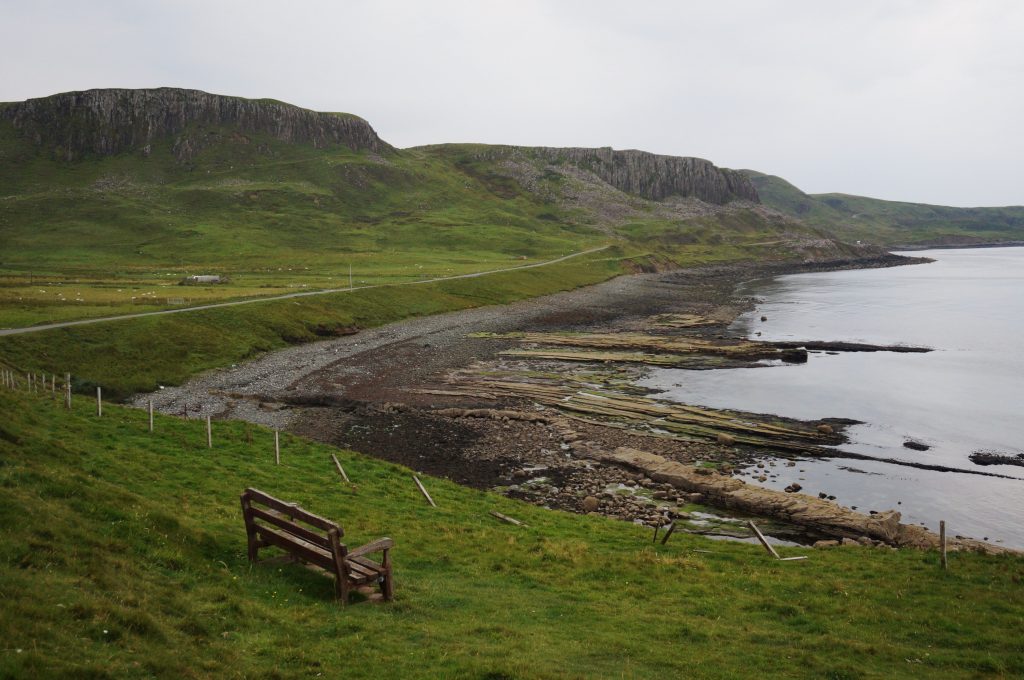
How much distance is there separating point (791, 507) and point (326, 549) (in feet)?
87.0

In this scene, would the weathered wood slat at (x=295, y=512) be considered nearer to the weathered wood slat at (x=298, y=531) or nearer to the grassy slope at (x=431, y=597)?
the weathered wood slat at (x=298, y=531)

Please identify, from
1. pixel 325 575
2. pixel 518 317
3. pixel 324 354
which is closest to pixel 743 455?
pixel 325 575

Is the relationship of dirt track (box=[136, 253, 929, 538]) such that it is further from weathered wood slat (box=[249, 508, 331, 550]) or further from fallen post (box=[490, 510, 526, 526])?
weathered wood slat (box=[249, 508, 331, 550])

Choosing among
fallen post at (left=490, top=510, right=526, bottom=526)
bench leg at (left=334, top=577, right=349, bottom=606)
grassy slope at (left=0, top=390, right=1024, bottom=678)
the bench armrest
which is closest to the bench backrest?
the bench armrest

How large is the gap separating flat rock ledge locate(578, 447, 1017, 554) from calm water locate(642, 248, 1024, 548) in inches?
193

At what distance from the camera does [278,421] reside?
50500 mm

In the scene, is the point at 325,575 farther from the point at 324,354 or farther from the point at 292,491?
the point at 324,354

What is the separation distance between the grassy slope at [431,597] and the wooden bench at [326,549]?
615 mm

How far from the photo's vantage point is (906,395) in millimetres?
64938

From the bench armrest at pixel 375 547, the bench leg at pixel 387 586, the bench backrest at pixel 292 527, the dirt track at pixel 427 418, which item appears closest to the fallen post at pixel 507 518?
the dirt track at pixel 427 418

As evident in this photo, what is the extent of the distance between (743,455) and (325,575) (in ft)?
116

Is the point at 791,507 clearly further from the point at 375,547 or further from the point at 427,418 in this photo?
the point at 427,418

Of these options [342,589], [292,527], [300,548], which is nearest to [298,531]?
[292,527]

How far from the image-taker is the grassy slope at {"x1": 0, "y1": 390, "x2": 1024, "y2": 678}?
41.1 ft
